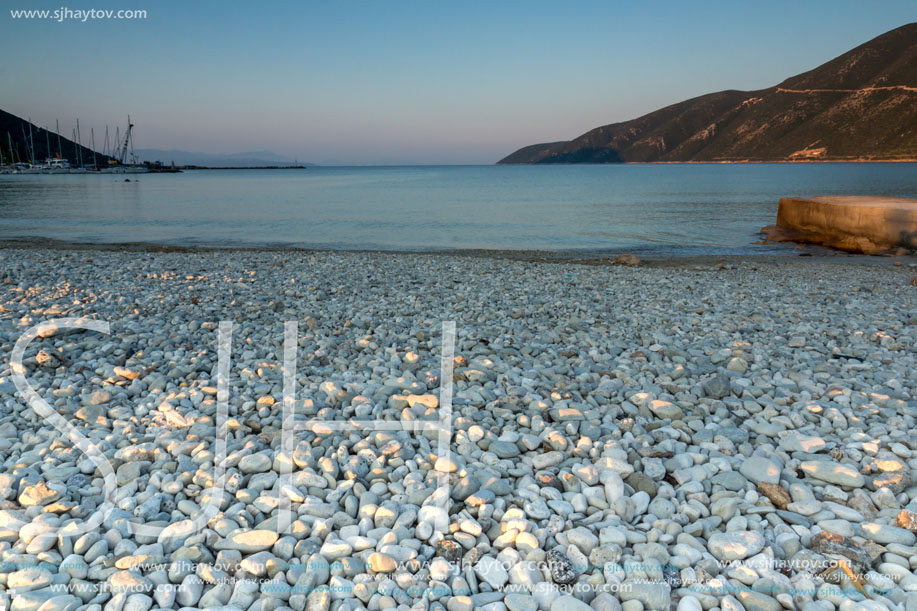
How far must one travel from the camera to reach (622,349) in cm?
544

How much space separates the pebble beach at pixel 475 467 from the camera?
231 centimetres

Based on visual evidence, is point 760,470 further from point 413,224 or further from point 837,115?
point 837,115

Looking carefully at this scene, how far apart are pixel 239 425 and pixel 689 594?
2830 millimetres

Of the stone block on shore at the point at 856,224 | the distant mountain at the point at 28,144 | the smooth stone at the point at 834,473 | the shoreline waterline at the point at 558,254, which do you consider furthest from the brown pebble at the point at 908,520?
the distant mountain at the point at 28,144

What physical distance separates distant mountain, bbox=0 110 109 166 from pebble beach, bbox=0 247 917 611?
128m

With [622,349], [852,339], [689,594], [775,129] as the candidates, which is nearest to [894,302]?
[852,339]

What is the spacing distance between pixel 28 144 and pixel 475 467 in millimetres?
144308

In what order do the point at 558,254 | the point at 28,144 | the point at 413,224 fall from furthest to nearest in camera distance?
the point at 28,144 < the point at 413,224 < the point at 558,254

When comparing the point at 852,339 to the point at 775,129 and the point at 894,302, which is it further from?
A: the point at 775,129

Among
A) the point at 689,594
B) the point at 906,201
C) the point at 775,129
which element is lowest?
the point at 689,594

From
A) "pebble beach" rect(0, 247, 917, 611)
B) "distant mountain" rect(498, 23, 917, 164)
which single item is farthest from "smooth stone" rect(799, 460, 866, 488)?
"distant mountain" rect(498, 23, 917, 164)

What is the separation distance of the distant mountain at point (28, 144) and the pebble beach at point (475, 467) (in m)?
128

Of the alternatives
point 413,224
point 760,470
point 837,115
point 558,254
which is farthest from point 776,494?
point 837,115

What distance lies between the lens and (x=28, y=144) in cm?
11275
